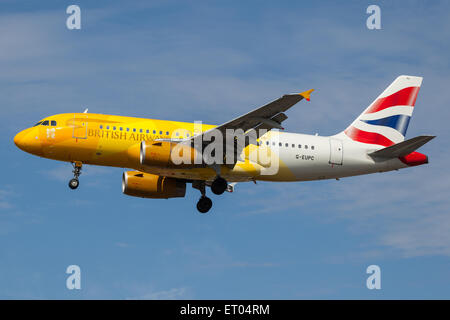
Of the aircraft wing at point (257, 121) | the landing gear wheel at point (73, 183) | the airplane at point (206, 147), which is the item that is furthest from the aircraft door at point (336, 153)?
the landing gear wheel at point (73, 183)

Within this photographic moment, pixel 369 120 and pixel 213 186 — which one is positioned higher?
pixel 369 120

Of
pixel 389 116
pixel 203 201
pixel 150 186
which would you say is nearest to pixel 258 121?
pixel 203 201

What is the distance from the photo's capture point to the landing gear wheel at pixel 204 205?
44438 mm

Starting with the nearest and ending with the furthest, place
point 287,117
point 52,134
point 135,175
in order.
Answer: point 287,117 < point 52,134 < point 135,175

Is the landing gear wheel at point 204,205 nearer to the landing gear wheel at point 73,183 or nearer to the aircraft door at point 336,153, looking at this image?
the landing gear wheel at point 73,183

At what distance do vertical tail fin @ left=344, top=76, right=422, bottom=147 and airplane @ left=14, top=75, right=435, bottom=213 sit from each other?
73 millimetres

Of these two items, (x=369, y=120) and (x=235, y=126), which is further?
(x=369, y=120)

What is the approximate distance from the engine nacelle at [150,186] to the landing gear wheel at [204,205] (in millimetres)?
1204

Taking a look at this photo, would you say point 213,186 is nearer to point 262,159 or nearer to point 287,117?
point 262,159

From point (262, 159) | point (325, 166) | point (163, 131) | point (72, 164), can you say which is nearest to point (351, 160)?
point (325, 166)

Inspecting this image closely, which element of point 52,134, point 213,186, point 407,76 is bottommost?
point 213,186

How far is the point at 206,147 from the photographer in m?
40.4

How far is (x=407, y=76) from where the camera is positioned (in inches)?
1873

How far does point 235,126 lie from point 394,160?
10.6m
